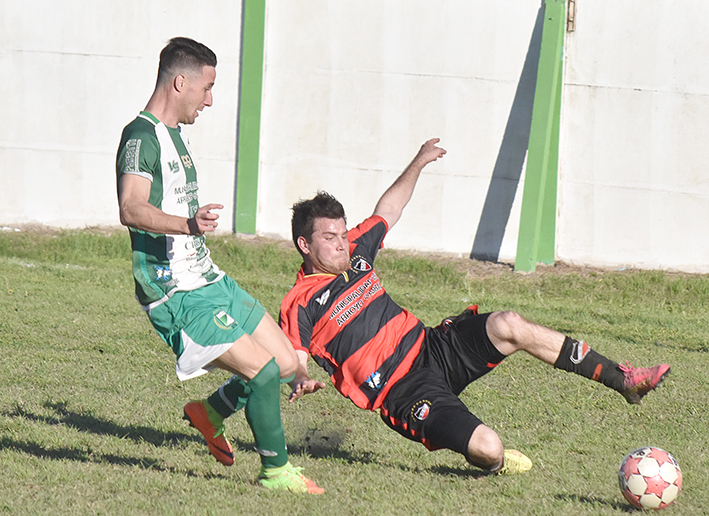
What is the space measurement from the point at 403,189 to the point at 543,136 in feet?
18.5

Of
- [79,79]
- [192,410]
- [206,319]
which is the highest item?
[79,79]

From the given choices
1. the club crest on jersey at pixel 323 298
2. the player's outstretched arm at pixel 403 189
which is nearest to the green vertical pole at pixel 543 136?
the player's outstretched arm at pixel 403 189

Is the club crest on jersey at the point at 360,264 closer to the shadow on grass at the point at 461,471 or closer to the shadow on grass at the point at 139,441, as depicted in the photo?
the shadow on grass at the point at 139,441

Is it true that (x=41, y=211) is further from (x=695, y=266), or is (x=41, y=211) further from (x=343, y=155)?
(x=695, y=266)

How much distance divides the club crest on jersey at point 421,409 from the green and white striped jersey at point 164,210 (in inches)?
54.0

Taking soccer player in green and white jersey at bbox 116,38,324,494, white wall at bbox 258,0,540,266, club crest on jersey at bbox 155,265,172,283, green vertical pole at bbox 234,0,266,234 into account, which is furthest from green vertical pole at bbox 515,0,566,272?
club crest on jersey at bbox 155,265,172,283

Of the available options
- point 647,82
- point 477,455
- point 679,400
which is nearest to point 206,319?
point 477,455

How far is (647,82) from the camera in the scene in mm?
10781

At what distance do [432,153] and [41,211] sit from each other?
8.46 m

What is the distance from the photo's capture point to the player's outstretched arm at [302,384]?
13.5 ft

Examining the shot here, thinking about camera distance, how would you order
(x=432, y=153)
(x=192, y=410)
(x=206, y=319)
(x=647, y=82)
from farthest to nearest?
(x=647, y=82) → (x=432, y=153) → (x=192, y=410) → (x=206, y=319)

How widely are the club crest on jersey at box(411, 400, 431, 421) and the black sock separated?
0.77 metres

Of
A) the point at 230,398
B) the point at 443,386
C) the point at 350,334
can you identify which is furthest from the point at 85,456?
the point at 443,386

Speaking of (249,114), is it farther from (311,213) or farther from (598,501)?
(598,501)
